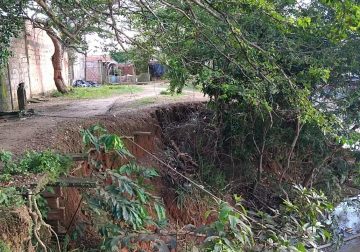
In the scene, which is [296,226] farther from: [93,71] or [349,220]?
[93,71]

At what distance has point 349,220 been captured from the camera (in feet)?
34.4

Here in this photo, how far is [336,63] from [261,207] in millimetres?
3523

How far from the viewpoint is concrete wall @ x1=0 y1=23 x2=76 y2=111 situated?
12745 millimetres

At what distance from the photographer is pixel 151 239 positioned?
4059 millimetres

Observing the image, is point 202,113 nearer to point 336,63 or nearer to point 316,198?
point 336,63

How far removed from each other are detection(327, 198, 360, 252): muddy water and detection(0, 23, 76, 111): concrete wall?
9573 mm

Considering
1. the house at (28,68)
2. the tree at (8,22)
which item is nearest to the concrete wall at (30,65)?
the house at (28,68)

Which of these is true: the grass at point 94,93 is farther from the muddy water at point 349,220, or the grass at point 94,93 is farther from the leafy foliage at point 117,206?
the leafy foliage at point 117,206

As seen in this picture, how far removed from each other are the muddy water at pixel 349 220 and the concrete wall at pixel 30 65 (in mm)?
9573

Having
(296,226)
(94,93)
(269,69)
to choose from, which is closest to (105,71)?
(94,93)

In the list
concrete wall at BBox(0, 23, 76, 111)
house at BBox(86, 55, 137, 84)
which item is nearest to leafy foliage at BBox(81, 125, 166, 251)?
concrete wall at BBox(0, 23, 76, 111)

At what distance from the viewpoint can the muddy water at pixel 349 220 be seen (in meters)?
9.16

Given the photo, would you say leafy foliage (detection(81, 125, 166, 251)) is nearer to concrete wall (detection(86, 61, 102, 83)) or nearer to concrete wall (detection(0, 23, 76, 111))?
concrete wall (detection(0, 23, 76, 111))

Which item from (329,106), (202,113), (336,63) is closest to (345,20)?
(336,63)
